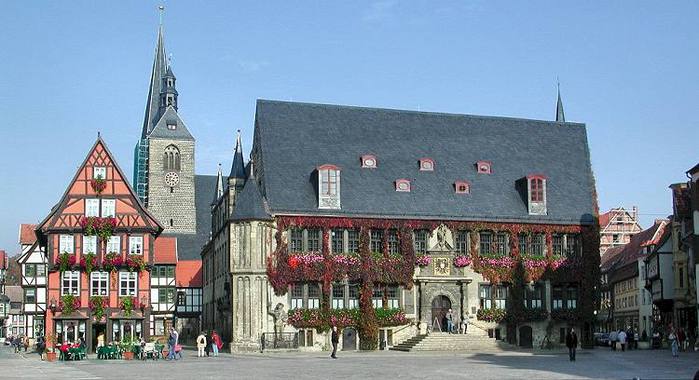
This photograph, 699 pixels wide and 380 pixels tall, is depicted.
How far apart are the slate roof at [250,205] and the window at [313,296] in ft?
15.6

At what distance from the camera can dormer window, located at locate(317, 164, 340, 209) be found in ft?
188

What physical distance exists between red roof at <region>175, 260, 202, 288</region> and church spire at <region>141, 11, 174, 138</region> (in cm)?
3592

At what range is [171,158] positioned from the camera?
12100cm

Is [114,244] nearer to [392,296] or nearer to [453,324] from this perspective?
[392,296]

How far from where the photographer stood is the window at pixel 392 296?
57.8 metres

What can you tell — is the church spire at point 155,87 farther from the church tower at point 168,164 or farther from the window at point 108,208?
the window at point 108,208

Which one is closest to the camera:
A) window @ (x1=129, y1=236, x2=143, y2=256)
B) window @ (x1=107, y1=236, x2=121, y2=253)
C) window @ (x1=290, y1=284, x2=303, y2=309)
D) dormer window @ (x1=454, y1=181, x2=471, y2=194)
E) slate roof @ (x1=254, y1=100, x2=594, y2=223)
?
window @ (x1=290, y1=284, x2=303, y2=309)

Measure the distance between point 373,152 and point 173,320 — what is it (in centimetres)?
3123

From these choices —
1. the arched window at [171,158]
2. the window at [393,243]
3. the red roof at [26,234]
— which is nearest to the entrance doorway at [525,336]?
the window at [393,243]

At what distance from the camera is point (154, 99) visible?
126562 mm

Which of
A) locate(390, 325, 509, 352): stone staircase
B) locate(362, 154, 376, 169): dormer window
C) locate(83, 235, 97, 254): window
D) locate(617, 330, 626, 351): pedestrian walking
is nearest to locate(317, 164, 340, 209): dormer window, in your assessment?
locate(362, 154, 376, 169): dormer window

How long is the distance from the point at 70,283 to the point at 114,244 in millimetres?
3670

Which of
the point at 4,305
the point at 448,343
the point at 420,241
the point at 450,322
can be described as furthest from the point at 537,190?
the point at 4,305

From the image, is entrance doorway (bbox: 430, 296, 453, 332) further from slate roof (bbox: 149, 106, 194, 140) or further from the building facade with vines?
slate roof (bbox: 149, 106, 194, 140)
